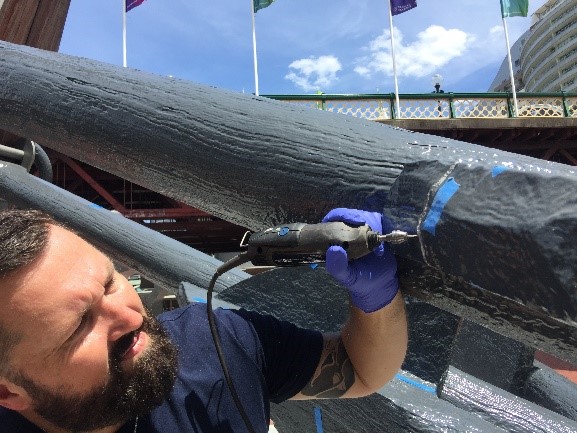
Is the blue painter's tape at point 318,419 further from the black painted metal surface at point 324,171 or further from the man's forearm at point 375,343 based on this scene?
the black painted metal surface at point 324,171

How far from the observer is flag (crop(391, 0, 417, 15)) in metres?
14.7

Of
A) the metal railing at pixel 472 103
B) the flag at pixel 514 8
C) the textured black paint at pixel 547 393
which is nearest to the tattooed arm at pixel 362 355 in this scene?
the textured black paint at pixel 547 393

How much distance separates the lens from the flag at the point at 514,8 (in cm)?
1486

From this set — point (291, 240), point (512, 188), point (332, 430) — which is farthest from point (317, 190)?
point (332, 430)

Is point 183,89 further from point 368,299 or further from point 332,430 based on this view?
point 332,430

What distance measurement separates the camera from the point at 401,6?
1482 cm

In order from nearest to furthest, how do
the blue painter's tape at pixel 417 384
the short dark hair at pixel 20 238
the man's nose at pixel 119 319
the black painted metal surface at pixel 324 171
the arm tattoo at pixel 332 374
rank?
the black painted metal surface at pixel 324 171 → the short dark hair at pixel 20 238 → the man's nose at pixel 119 319 → the arm tattoo at pixel 332 374 → the blue painter's tape at pixel 417 384

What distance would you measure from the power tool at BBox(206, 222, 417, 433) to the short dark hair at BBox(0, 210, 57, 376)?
1.34 feet

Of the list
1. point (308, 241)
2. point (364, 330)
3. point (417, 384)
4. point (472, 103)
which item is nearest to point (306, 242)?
point (308, 241)

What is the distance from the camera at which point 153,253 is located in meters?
1.91

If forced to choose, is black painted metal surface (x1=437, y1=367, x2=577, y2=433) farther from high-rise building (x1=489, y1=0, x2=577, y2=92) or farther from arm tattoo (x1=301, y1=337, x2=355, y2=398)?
high-rise building (x1=489, y1=0, x2=577, y2=92)

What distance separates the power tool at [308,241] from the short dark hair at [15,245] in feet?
1.34

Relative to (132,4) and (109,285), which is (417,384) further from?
(132,4)

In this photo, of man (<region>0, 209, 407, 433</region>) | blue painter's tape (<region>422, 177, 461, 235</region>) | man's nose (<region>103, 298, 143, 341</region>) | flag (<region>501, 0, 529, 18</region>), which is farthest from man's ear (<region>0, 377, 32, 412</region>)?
flag (<region>501, 0, 529, 18</region>)
